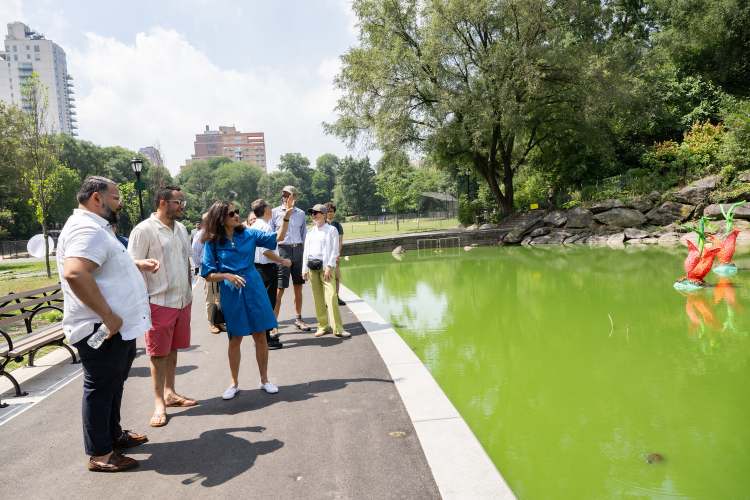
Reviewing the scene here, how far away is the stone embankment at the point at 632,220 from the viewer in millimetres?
20766

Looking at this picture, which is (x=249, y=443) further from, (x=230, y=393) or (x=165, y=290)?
(x=165, y=290)

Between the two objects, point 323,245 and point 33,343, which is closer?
point 33,343

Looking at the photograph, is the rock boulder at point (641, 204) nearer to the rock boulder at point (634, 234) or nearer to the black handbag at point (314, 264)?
the rock boulder at point (634, 234)

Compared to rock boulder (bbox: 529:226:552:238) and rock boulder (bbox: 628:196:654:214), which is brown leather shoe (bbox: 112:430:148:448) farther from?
rock boulder (bbox: 628:196:654:214)

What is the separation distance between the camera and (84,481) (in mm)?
3018

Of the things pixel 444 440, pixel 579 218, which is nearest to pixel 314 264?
pixel 444 440

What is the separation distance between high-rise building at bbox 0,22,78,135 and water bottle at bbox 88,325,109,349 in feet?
433

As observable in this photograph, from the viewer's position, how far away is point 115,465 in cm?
311

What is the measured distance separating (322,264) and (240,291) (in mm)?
2323

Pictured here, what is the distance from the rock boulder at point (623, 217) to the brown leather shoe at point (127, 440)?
23862 millimetres

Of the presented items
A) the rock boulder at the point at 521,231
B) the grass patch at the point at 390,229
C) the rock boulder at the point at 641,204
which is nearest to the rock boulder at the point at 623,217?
the rock boulder at the point at 641,204

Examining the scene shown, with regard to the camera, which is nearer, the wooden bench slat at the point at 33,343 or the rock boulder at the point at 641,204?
the wooden bench slat at the point at 33,343

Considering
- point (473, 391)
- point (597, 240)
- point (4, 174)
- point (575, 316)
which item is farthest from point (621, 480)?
point (4, 174)

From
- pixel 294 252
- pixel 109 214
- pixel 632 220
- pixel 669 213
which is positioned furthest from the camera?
pixel 632 220
